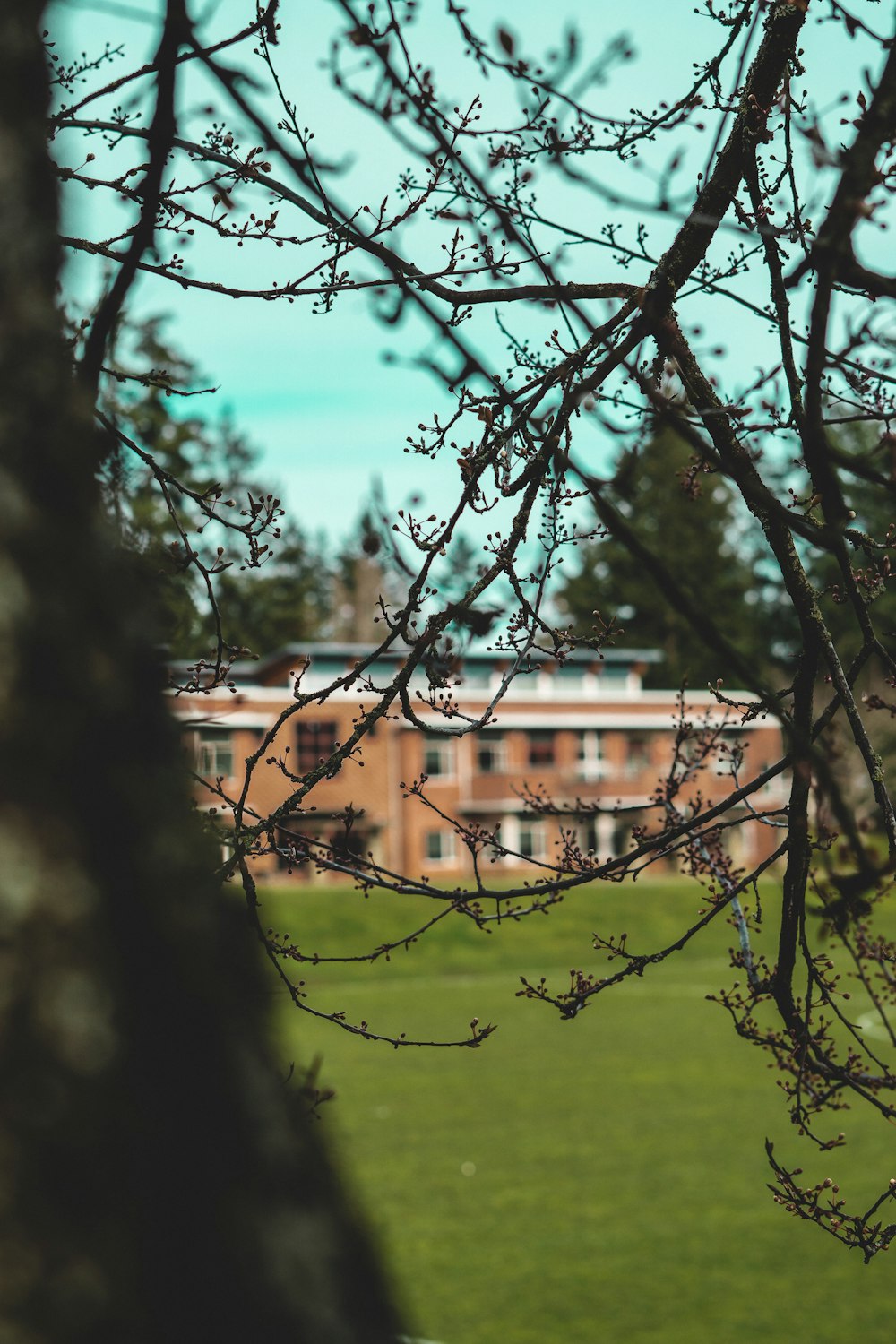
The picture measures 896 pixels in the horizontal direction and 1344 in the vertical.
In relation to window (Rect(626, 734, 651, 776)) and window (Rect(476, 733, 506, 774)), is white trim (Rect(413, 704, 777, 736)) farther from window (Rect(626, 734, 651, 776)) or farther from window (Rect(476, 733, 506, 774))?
window (Rect(476, 733, 506, 774))

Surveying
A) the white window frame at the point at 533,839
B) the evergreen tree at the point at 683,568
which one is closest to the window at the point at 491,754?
the white window frame at the point at 533,839

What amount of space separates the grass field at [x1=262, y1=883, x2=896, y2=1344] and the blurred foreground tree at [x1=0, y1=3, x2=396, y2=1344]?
4.78 meters

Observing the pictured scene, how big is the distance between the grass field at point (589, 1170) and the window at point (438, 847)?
510 inches

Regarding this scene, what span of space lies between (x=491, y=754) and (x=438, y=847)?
10.5 feet

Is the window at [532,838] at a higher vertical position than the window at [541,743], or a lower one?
lower

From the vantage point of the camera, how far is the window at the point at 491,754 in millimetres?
43312

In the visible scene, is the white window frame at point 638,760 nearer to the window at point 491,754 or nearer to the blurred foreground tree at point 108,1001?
the window at point 491,754

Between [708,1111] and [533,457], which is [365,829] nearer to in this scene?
[708,1111]

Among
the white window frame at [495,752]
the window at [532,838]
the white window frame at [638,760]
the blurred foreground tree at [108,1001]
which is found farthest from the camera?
the window at [532,838]

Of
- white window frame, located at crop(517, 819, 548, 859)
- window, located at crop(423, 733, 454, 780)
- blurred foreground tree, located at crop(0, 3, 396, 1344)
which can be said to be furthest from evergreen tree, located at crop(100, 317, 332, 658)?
white window frame, located at crop(517, 819, 548, 859)

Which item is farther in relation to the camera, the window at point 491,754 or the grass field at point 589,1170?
the window at point 491,754

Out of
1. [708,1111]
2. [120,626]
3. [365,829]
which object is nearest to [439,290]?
[120,626]

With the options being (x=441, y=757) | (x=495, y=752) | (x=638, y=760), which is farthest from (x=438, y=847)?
(x=638, y=760)

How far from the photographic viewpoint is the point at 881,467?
6.24 ft
